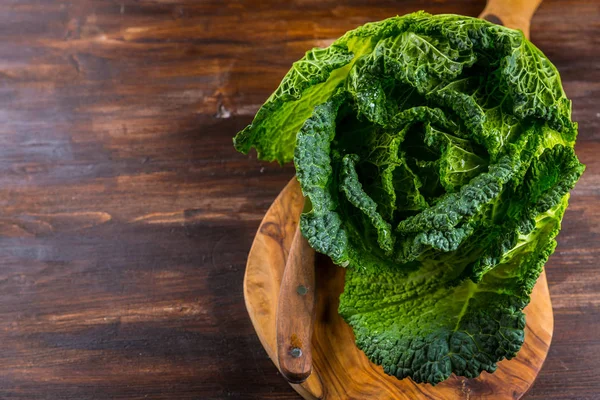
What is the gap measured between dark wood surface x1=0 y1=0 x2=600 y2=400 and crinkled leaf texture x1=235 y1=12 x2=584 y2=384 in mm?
714

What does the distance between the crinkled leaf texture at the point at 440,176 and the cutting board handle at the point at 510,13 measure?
68cm

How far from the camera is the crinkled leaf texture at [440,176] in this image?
1985 mm

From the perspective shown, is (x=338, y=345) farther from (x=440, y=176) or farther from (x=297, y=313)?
(x=440, y=176)

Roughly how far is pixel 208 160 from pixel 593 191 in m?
2.03

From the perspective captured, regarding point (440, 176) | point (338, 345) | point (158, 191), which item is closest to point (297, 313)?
point (338, 345)

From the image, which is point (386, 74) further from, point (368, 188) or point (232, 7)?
point (232, 7)

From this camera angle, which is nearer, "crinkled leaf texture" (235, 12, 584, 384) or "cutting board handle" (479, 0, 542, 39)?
"crinkled leaf texture" (235, 12, 584, 384)

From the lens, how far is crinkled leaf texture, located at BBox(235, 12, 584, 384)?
6.51 feet

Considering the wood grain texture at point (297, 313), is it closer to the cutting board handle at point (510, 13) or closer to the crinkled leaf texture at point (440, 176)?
the crinkled leaf texture at point (440, 176)

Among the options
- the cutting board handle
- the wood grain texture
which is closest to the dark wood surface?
the cutting board handle

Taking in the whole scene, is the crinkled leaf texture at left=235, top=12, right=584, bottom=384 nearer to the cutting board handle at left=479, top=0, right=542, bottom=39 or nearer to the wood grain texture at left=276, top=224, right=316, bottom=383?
the wood grain texture at left=276, top=224, right=316, bottom=383

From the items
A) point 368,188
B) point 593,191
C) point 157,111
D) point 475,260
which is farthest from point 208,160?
point 593,191

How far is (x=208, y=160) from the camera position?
2.92 m

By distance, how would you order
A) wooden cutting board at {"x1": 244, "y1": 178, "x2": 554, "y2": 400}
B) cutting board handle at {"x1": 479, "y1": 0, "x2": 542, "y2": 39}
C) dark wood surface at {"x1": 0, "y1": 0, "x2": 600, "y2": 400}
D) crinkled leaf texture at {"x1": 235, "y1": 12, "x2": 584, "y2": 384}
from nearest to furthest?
crinkled leaf texture at {"x1": 235, "y1": 12, "x2": 584, "y2": 384} → wooden cutting board at {"x1": 244, "y1": 178, "x2": 554, "y2": 400} → dark wood surface at {"x1": 0, "y1": 0, "x2": 600, "y2": 400} → cutting board handle at {"x1": 479, "y1": 0, "x2": 542, "y2": 39}
